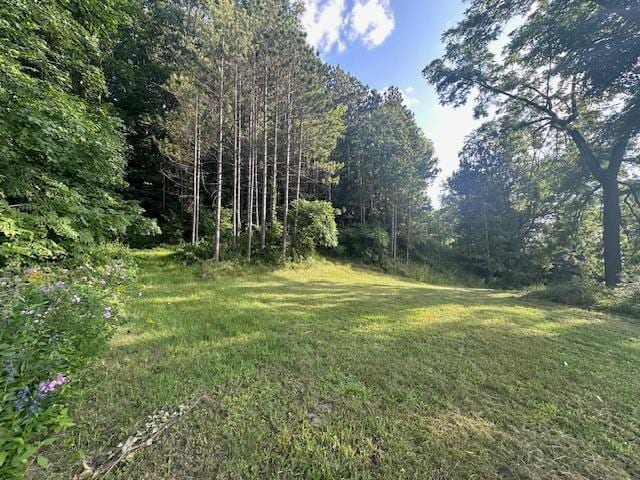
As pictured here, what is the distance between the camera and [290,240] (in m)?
11.8

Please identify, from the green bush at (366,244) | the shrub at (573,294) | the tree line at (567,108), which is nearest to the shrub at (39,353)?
the shrub at (573,294)

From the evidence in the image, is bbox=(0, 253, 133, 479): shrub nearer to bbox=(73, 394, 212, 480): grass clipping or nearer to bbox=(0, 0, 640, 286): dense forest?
bbox=(73, 394, 212, 480): grass clipping

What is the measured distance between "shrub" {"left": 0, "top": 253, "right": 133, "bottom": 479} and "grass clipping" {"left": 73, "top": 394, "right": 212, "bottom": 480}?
289 millimetres

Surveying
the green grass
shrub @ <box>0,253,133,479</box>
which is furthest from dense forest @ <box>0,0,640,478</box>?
the green grass

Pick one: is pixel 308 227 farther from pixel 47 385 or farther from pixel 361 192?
pixel 47 385

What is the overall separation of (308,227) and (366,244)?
18.1 ft

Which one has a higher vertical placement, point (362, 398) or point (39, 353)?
point (39, 353)

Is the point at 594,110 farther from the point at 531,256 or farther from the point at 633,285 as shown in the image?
the point at 531,256

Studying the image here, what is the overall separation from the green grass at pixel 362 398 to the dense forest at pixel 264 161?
1.80ft

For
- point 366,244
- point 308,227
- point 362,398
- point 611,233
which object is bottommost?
point 362,398

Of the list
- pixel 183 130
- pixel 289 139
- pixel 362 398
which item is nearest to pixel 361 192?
pixel 289 139

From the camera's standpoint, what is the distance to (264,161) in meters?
10.1

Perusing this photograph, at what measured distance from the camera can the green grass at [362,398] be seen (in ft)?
5.23

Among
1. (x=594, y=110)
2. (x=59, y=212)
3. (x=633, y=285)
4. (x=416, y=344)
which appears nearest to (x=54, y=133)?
(x=59, y=212)
